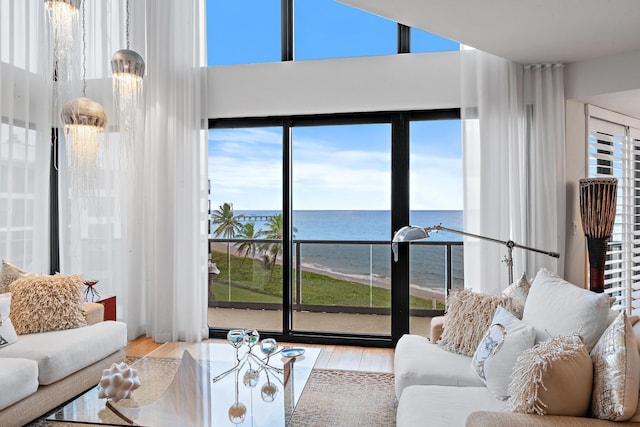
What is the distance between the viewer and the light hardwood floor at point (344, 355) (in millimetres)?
3738

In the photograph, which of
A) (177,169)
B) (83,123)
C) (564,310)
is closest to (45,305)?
(83,123)

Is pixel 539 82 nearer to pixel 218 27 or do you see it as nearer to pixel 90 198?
pixel 218 27

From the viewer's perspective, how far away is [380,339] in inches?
170

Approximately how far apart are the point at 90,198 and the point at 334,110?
2.63 m

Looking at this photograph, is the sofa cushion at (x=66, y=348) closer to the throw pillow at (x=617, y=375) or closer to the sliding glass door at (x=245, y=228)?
the sliding glass door at (x=245, y=228)

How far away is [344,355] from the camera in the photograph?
4.05 metres

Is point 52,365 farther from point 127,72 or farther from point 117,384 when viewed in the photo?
point 127,72

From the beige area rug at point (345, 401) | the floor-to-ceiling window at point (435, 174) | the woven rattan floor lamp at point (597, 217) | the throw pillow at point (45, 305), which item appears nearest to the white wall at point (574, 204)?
the woven rattan floor lamp at point (597, 217)

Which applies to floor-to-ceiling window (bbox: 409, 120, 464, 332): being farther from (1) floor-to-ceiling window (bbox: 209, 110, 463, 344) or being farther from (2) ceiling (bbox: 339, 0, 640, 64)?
(2) ceiling (bbox: 339, 0, 640, 64)

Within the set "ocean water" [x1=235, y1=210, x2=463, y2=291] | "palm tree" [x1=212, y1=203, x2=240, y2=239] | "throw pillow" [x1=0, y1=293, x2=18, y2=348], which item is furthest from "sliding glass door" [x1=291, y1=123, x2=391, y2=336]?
"throw pillow" [x1=0, y1=293, x2=18, y2=348]

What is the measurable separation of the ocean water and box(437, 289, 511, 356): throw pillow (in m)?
1.54

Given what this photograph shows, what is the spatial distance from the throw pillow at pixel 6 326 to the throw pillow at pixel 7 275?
0.32 meters

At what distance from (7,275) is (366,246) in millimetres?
3235

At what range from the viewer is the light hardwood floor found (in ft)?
12.3
